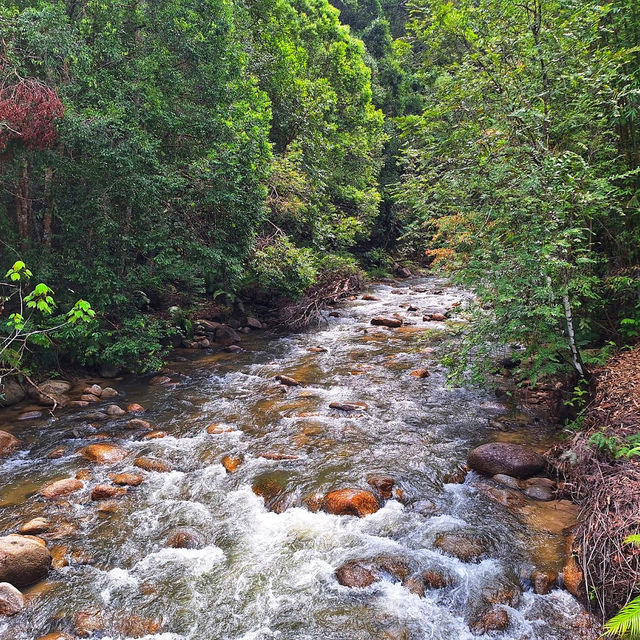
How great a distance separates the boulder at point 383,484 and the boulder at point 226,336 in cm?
785

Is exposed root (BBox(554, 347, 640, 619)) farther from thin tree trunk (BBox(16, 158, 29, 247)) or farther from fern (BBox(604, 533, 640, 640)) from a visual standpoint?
thin tree trunk (BBox(16, 158, 29, 247))

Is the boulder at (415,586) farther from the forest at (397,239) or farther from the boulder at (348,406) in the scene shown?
the boulder at (348,406)

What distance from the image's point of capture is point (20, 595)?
3.77 metres

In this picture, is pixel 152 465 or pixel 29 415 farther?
pixel 29 415

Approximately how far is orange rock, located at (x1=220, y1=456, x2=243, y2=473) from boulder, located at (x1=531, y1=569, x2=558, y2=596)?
11.9 ft

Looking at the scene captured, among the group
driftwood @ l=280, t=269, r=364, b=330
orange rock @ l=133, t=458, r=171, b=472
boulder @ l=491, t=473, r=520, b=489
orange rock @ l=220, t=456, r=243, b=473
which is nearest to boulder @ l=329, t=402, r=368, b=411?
orange rock @ l=220, t=456, r=243, b=473

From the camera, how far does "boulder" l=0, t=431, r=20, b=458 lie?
20.6ft

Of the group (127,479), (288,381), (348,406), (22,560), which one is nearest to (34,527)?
(22,560)

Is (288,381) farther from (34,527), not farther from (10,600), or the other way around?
(10,600)

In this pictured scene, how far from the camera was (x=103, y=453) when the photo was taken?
20.2 feet

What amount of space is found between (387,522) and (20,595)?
11.2ft

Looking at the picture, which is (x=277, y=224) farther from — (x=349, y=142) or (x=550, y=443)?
(x=550, y=443)

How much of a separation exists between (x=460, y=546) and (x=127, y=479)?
4.00 meters

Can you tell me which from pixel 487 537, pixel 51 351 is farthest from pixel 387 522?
pixel 51 351
